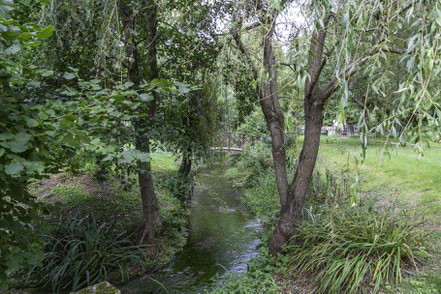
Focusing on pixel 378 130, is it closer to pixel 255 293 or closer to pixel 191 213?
pixel 255 293

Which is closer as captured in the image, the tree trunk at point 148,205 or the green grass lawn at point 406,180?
the tree trunk at point 148,205

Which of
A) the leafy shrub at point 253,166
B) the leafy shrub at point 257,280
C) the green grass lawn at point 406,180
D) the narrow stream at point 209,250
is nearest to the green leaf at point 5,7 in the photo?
the leafy shrub at point 257,280

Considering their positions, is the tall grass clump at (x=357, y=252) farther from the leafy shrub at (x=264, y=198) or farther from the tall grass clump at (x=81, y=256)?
the leafy shrub at (x=264, y=198)

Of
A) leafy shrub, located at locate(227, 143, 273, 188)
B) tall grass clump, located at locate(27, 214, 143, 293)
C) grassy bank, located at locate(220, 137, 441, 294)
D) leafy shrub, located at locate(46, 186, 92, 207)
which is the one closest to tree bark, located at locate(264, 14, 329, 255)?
grassy bank, located at locate(220, 137, 441, 294)

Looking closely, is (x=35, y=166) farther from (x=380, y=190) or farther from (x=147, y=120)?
(x=380, y=190)

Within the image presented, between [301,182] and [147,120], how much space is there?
224 centimetres

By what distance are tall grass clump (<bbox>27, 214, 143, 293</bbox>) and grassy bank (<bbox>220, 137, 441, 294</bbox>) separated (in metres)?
1.96

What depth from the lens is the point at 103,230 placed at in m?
5.01

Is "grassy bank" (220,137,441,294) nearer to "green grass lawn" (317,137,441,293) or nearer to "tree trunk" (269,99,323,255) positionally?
"green grass lawn" (317,137,441,293)

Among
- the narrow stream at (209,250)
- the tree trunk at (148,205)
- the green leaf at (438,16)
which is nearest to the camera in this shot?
the green leaf at (438,16)

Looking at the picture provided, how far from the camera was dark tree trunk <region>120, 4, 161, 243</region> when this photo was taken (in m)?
3.99

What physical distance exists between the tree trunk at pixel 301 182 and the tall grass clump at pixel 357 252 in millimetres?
239

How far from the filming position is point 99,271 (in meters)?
4.59

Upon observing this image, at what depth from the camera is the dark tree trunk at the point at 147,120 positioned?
399cm
